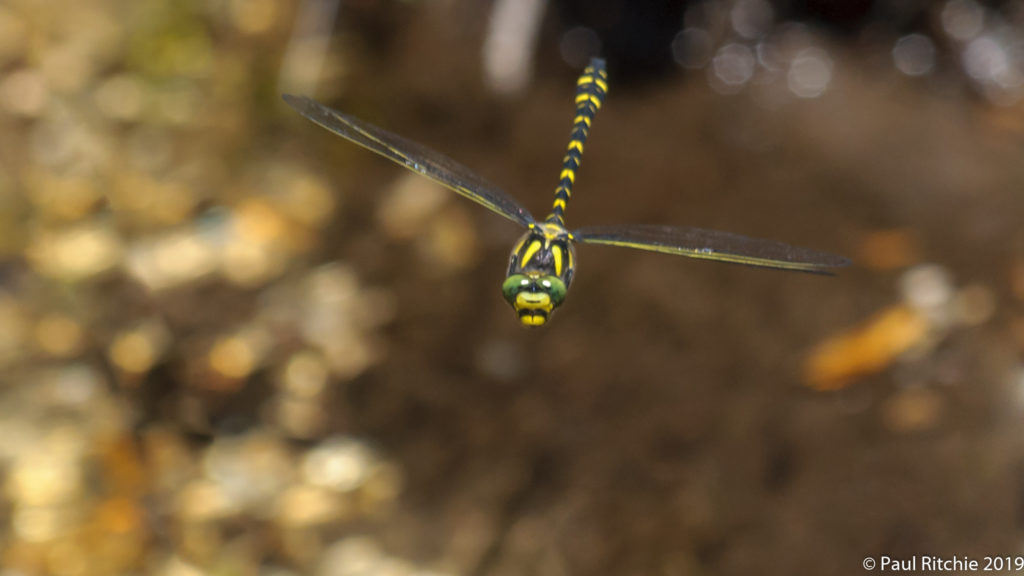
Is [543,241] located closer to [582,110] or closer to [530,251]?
[530,251]

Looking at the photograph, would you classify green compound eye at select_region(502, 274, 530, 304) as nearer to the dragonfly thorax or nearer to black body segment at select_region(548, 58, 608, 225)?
the dragonfly thorax

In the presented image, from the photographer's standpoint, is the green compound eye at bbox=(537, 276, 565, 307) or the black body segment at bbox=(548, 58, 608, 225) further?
the black body segment at bbox=(548, 58, 608, 225)

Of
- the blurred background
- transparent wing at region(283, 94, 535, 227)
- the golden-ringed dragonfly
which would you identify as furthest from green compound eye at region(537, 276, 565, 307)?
the blurred background

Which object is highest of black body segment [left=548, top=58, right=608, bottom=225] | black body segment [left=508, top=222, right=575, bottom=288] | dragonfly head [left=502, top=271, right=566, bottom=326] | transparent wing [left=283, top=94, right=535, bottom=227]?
black body segment [left=548, top=58, right=608, bottom=225]

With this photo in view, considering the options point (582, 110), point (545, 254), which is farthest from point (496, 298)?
point (545, 254)

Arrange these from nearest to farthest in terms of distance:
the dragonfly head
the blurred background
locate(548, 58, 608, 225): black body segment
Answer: the dragonfly head
locate(548, 58, 608, 225): black body segment
the blurred background

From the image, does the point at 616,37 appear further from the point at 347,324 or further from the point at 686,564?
the point at 686,564

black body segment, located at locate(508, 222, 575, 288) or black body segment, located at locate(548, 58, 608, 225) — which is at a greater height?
black body segment, located at locate(548, 58, 608, 225)
